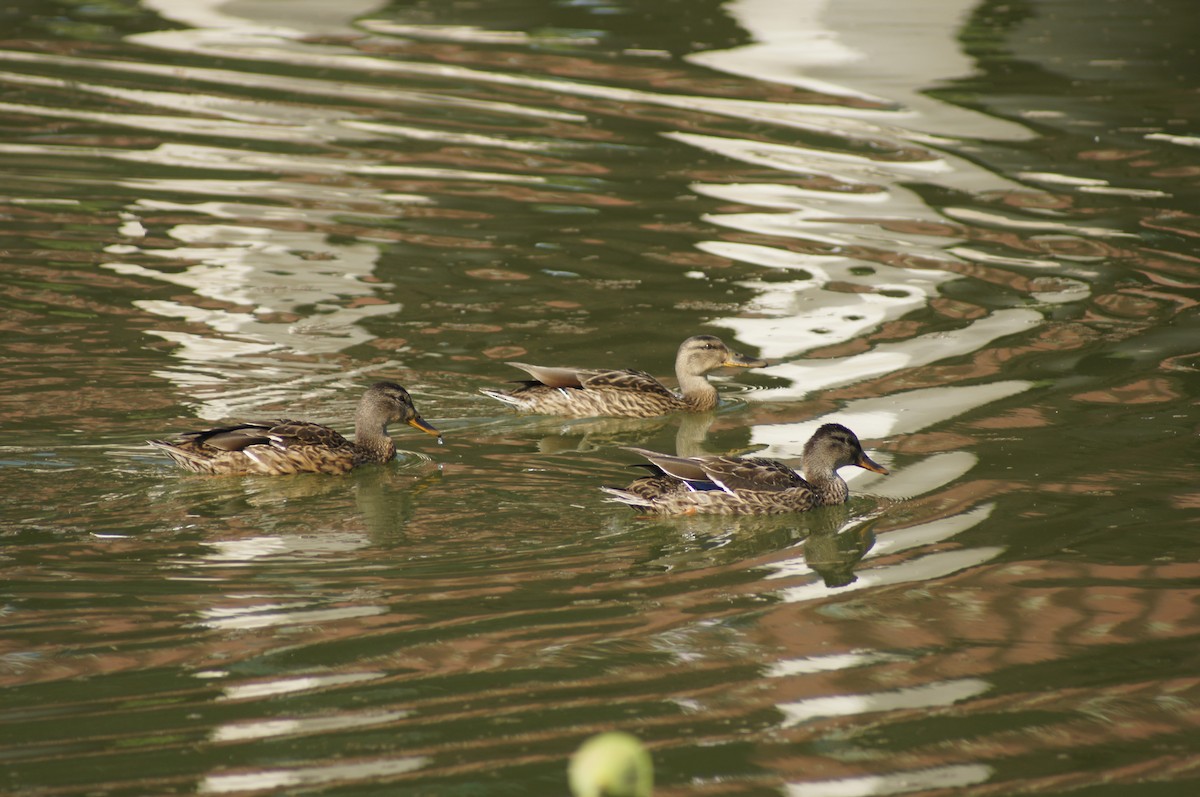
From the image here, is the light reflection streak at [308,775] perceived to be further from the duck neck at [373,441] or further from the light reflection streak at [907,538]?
the duck neck at [373,441]

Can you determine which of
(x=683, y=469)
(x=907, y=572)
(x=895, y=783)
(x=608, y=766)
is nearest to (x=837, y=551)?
(x=907, y=572)

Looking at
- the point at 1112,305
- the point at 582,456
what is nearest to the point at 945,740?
A: the point at 582,456

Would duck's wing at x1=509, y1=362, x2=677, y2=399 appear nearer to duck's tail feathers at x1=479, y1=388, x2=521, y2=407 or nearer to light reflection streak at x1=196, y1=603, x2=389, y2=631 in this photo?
duck's tail feathers at x1=479, y1=388, x2=521, y2=407

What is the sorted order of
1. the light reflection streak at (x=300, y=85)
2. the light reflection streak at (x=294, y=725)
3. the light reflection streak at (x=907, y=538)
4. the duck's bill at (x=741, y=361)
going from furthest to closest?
the light reflection streak at (x=300, y=85) < the duck's bill at (x=741, y=361) < the light reflection streak at (x=907, y=538) < the light reflection streak at (x=294, y=725)

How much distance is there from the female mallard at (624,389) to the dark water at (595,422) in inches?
6.0

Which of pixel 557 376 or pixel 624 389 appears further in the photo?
pixel 624 389

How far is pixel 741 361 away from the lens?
1087 centimetres

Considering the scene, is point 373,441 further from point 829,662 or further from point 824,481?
point 829,662

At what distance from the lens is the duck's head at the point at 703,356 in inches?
420

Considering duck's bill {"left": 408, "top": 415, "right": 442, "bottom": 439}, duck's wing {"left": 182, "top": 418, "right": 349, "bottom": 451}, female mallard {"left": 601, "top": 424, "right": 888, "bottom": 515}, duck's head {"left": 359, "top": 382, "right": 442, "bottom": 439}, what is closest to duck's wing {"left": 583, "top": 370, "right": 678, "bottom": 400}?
duck's bill {"left": 408, "top": 415, "right": 442, "bottom": 439}

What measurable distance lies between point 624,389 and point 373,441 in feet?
6.07

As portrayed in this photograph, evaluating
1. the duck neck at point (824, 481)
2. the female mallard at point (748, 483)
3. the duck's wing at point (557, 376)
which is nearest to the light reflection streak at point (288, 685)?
the female mallard at point (748, 483)

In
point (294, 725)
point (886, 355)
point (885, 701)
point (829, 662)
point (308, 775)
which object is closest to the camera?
point (308, 775)

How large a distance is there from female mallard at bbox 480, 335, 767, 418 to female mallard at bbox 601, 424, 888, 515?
1.62 meters
